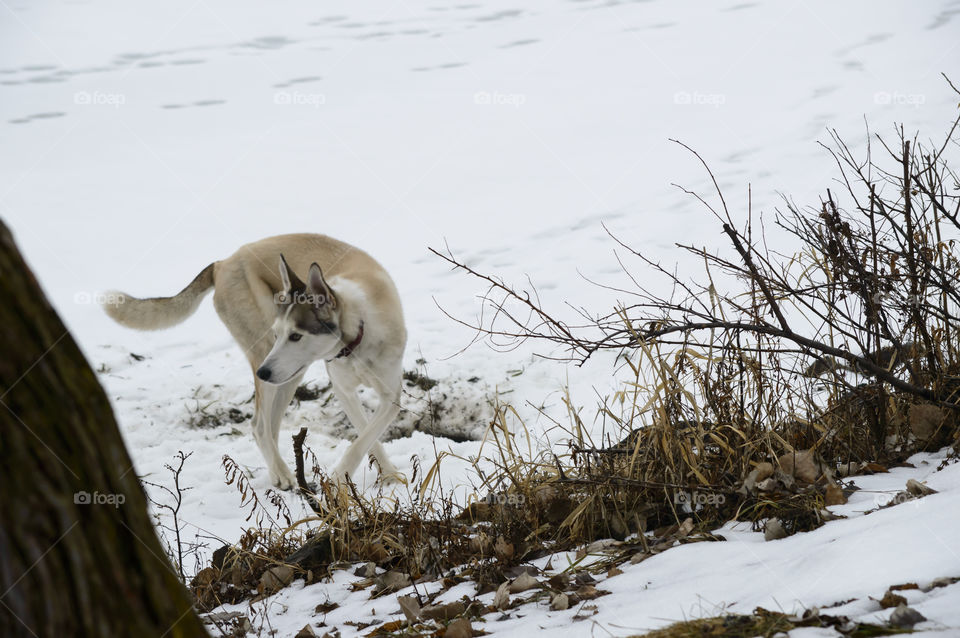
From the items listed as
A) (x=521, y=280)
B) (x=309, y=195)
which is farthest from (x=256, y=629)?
(x=309, y=195)

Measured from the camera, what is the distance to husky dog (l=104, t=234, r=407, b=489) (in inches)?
214

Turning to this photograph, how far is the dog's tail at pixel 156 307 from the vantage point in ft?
19.5

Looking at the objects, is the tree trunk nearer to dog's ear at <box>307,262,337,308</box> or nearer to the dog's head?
dog's ear at <box>307,262,337,308</box>

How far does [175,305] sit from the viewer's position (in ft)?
20.2

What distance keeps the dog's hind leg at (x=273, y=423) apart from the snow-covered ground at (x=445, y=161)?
6.7 inches

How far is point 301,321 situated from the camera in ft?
17.8

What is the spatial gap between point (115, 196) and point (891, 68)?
36.3 feet

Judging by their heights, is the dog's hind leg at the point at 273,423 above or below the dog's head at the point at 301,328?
below

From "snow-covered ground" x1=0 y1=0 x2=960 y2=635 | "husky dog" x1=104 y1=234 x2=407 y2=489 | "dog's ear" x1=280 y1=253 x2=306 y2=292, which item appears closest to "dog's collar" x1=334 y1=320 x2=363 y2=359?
"husky dog" x1=104 y1=234 x2=407 y2=489

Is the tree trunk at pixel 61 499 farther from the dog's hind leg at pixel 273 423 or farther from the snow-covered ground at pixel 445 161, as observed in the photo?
the dog's hind leg at pixel 273 423

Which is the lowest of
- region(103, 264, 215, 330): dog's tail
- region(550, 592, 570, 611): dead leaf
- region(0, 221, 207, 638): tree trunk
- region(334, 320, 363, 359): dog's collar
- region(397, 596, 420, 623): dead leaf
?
region(550, 592, 570, 611): dead leaf

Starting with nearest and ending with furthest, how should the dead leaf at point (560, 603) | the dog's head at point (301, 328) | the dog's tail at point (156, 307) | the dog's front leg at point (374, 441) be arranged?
the dead leaf at point (560, 603), the dog's front leg at point (374, 441), the dog's head at point (301, 328), the dog's tail at point (156, 307)

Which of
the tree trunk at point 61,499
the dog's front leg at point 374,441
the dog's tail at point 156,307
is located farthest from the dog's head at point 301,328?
the tree trunk at point 61,499

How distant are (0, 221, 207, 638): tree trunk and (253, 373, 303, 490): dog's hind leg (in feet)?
14.1
